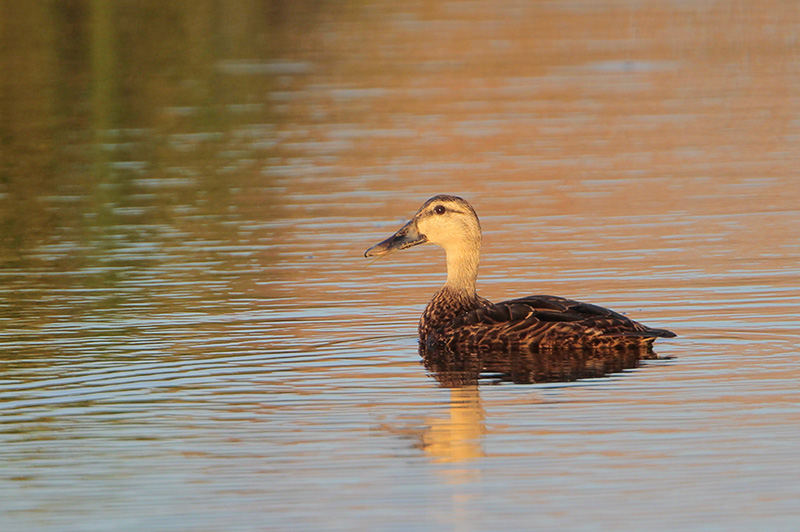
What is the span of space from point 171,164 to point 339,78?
9201mm

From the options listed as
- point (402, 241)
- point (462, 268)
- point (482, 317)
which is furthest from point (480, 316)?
point (402, 241)

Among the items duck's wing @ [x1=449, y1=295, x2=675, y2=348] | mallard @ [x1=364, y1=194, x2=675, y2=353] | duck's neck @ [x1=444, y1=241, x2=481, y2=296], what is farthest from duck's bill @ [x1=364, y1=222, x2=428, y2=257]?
duck's wing @ [x1=449, y1=295, x2=675, y2=348]

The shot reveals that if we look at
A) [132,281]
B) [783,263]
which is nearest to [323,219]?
[132,281]

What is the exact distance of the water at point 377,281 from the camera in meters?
7.79

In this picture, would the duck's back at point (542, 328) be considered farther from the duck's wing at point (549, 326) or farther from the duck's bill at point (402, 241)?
the duck's bill at point (402, 241)

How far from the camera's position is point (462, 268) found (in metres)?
12.4

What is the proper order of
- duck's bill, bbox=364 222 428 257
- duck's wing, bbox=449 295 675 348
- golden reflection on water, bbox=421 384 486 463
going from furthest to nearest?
duck's bill, bbox=364 222 428 257
duck's wing, bbox=449 295 675 348
golden reflection on water, bbox=421 384 486 463

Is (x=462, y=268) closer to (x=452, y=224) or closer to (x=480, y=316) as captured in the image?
(x=452, y=224)

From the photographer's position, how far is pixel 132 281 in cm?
1456

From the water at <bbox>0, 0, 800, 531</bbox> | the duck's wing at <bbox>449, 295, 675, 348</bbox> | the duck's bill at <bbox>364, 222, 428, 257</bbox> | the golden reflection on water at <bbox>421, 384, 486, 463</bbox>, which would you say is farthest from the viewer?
the duck's bill at <bbox>364, 222, 428, 257</bbox>

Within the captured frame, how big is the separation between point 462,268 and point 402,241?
57 cm

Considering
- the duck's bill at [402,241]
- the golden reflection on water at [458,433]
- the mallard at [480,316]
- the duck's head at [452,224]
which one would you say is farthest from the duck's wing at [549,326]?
the golden reflection on water at [458,433]

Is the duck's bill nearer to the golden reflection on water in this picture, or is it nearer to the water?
the water

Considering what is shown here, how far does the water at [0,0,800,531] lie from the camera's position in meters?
7.79
